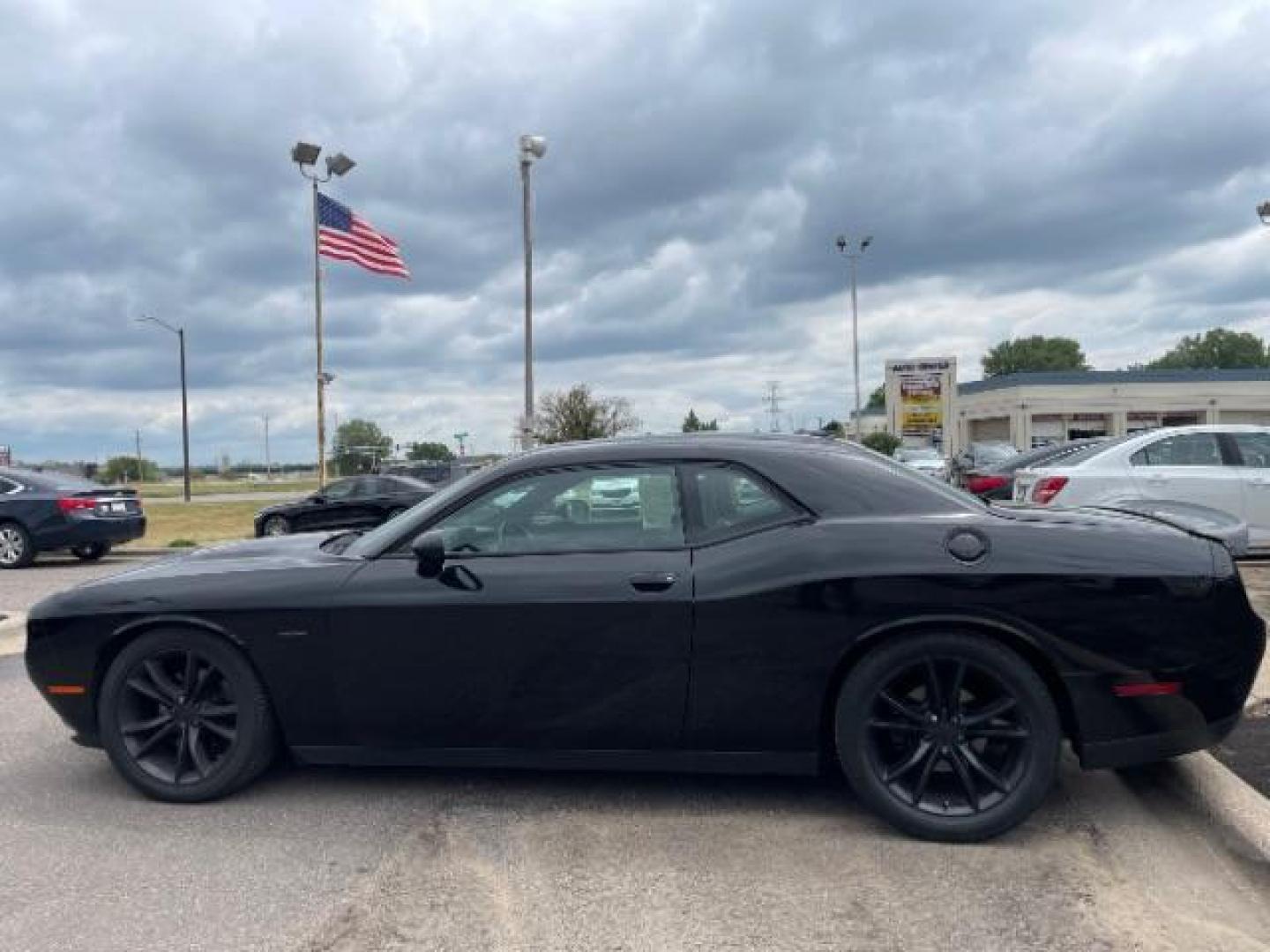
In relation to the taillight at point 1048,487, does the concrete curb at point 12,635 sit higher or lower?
lower

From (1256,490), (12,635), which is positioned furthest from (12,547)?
(1256,490)

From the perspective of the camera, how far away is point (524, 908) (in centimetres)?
318

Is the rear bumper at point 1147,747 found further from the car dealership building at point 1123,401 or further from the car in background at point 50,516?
the car dealership building at point 1123,401

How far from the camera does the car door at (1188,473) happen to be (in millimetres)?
10008

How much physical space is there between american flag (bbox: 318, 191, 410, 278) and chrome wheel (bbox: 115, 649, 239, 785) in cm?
1847

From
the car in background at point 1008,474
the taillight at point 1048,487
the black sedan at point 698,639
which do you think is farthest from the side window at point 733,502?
the car in background at point 1008,474

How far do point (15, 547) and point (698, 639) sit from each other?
526 inches

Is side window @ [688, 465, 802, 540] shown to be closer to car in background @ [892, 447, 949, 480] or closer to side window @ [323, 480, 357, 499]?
side window @ [323, 480, 357, 499]

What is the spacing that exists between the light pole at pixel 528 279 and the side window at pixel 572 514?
1378 centimetres

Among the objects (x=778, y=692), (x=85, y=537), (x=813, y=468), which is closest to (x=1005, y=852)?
(x=778, y=692)

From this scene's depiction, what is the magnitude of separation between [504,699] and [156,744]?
1489 mm

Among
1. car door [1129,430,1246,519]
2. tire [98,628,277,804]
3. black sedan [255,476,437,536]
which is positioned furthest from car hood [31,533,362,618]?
black sedan [255,476,437,536]

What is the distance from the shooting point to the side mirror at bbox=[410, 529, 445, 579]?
3.85 metres

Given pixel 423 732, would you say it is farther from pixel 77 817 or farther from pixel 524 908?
pixel 77 817
